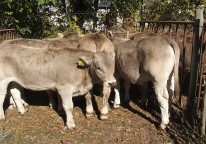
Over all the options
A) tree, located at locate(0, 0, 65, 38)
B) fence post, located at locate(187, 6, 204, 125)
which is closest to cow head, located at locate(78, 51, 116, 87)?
fence post, located at locate(187, 6, 204, 125)

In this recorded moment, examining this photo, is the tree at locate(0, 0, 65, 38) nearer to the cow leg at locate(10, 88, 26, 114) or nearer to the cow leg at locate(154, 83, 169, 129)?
the cow leg at locate(10, 88, 26, 114)

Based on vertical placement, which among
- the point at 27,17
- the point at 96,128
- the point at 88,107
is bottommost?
the point at 96,128

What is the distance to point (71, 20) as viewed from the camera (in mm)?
14594

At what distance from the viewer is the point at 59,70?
6250mm

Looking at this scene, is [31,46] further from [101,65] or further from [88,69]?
[101,65]

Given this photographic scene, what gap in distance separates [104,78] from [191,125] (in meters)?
2.00

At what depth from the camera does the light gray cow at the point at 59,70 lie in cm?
617

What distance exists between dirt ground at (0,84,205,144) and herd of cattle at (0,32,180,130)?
238mm

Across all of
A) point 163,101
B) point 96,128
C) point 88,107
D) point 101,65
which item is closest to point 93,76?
point 101,65

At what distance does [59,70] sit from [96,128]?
56.3 inches

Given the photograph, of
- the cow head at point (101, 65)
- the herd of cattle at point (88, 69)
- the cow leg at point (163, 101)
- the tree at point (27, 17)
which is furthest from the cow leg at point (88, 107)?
the tree at point (27, 17)

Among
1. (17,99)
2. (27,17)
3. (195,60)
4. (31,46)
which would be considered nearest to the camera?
(195,60)

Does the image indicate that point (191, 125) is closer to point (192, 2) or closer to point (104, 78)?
point (104, 78)

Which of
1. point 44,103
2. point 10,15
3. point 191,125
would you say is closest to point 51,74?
point 44,103
